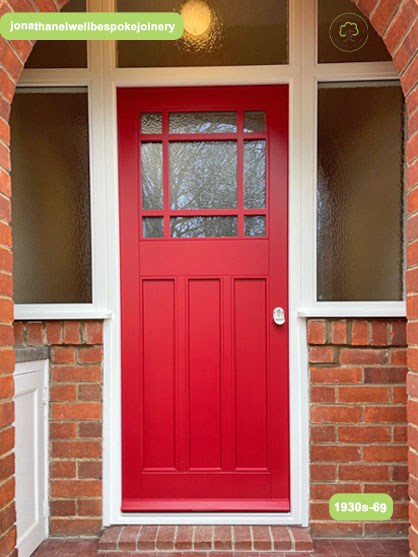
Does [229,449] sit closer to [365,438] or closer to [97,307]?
[365,438]

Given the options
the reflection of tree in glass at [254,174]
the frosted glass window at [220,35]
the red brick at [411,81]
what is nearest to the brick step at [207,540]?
the reflection of tree in glass at [254,174]

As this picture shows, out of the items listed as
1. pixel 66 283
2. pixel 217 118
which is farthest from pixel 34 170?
pixel 217 118

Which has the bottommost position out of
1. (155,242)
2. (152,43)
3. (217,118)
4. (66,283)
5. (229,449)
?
(229,449)

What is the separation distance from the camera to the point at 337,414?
1.94 meters

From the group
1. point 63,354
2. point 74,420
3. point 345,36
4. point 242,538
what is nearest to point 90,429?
point 74,420

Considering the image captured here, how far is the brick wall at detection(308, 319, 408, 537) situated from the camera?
1.93 meters

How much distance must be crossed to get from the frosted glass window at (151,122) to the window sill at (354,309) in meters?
1.18

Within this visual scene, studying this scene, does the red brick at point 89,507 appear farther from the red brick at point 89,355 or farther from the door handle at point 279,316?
the door handle at point 279,316

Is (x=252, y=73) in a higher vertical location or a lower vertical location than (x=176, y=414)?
higher

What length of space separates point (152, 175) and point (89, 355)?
97 centimetres

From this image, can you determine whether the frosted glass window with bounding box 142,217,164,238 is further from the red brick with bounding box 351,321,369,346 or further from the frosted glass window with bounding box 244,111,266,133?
the red brick with bounding box 351,321,369,346

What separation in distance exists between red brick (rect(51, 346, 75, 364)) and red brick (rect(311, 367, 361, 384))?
120cm

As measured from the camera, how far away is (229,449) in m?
2.03

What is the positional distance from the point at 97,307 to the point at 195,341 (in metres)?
0.53
